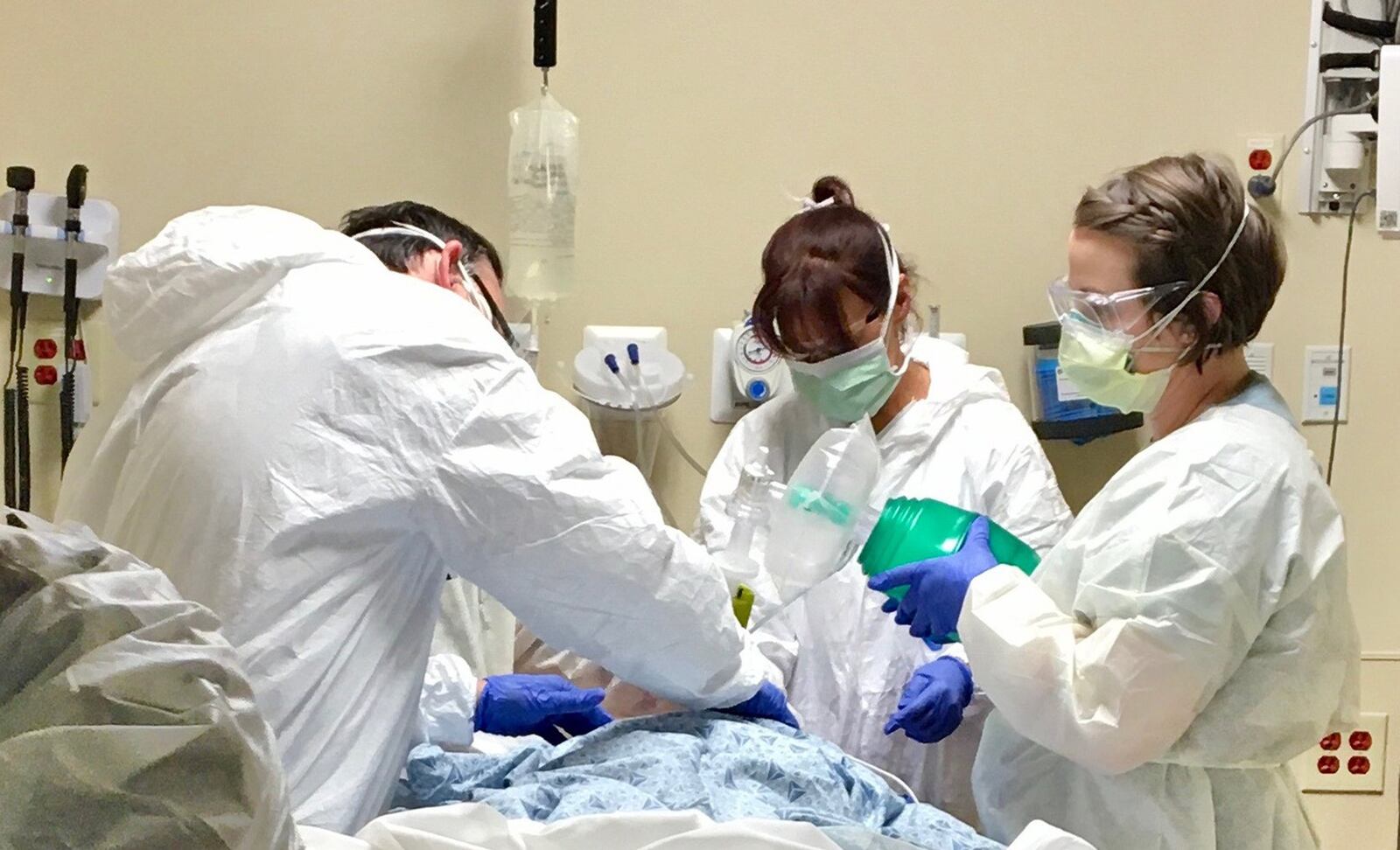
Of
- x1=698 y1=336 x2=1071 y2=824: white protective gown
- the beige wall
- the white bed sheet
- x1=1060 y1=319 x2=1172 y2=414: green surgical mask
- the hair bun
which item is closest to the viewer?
the white bed sheet

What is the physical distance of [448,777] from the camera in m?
1.27

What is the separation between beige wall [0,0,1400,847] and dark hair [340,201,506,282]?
81 cm

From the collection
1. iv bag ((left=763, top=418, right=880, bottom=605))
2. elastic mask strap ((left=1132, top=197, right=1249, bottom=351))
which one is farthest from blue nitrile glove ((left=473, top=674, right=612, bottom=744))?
elastic mask strap ((left=1132, top=197, right=1249, bottom=351))

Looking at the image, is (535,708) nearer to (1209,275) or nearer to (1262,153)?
(1209,275)

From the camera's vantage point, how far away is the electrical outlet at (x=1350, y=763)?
2391mm

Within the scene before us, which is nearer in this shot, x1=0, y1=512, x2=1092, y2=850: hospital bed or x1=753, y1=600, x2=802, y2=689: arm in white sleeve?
x1=0, y1=512, x2=1092, y2=850: hospital bed

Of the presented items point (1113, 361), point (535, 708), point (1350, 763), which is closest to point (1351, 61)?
point (1113, 361)

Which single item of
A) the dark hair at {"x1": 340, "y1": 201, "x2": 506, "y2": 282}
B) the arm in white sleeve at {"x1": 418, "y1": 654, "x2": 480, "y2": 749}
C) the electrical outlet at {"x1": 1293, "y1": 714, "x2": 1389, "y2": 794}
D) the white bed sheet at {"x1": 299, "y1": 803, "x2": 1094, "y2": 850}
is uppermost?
the dark hair at {"x1": 340, "y1": 201, "x2": 506, "y2": 282}

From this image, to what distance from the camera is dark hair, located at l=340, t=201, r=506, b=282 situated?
4.80 feet

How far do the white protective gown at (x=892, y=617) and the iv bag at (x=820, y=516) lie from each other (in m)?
0.19

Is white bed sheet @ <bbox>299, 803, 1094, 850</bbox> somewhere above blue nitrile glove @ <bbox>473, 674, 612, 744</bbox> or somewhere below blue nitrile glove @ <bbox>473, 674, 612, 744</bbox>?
above

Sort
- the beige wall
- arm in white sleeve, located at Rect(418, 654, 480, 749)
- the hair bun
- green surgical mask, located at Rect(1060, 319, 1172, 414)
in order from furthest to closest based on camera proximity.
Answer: the beige wall
the hair bun
green surgical mask, located at Rect(1060, 319, 1172, 414)
arm in white sleeve, located at Rect(418, 654, 480, 749)

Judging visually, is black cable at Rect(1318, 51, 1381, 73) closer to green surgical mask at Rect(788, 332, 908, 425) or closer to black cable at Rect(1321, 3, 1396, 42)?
black cable at Rect(1321, 3, 1396, 42)

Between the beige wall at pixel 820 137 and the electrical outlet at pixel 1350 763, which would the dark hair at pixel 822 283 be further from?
the electrical outlet at pixel 1350 763
